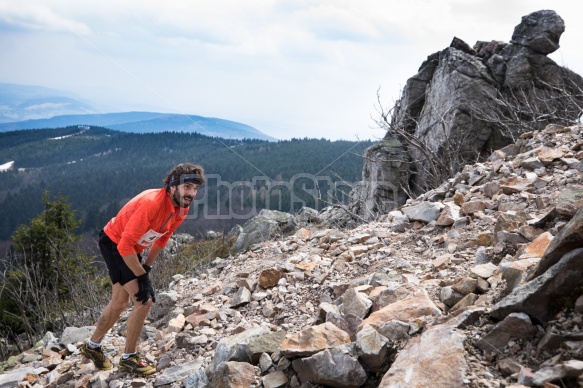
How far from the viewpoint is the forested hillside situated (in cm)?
7981

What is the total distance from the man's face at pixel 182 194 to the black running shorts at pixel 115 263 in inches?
31.7

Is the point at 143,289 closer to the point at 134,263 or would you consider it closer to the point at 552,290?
the point at 134,263

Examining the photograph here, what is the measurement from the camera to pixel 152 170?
122m

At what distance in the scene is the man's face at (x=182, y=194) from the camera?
4.25 m

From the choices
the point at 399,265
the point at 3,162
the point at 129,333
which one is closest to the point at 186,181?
the point at 129,333

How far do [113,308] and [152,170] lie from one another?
12324 cm

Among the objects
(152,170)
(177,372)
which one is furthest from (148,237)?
(152,170)

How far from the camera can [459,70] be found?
669 inches

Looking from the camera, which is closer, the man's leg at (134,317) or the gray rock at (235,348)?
the gray rock at (235,348)

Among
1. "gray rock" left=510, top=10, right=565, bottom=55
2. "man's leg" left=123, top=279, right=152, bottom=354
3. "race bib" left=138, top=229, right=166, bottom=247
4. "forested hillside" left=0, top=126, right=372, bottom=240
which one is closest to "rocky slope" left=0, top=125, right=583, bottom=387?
"man's leg" left=123, top=279, right=152, bottom=354

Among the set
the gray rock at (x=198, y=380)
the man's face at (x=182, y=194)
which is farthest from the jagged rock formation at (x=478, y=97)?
the gray rock at (x=198, y=380)

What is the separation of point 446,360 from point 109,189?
388 ft

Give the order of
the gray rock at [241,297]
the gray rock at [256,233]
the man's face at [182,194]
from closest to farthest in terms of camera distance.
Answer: the man's face at [182,194] < the gray rock at [241,297] < the gray rock at [256,233]

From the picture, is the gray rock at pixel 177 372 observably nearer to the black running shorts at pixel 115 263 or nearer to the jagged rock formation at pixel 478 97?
the black running shorts at pixel 115 263
